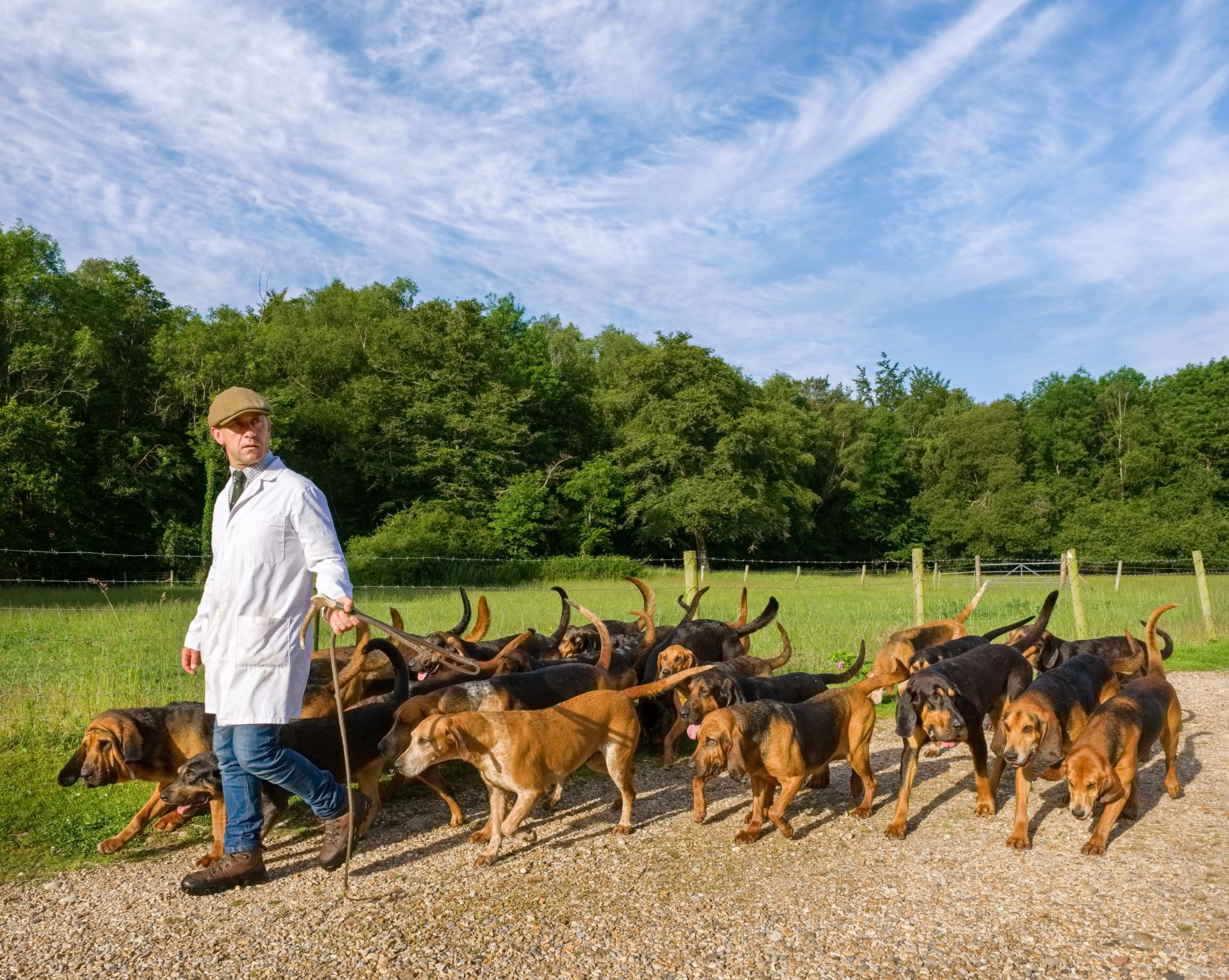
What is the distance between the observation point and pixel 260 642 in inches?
169

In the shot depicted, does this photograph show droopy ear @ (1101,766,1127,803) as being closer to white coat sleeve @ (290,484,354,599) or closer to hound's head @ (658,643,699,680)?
hound's head @ (658,643,699,680)

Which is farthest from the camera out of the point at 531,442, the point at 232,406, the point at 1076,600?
the point at 531,442

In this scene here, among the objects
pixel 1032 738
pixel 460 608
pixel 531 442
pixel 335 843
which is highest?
pixel 531 442

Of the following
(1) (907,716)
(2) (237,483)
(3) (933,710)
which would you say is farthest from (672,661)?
(2) (237,483)

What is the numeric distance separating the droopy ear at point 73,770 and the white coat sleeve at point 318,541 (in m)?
1.94

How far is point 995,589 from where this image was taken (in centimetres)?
2619

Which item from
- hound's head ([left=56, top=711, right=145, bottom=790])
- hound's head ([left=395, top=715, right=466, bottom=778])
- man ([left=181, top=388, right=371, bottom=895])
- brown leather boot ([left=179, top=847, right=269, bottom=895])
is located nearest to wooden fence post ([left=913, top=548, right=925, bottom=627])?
hound's head ([left=395, top=715, right=466, bottom=778])

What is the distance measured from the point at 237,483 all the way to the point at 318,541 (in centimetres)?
70

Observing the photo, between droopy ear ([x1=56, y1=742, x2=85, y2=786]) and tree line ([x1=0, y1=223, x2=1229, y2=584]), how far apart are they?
25818mm

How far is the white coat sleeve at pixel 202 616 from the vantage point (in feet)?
14.7

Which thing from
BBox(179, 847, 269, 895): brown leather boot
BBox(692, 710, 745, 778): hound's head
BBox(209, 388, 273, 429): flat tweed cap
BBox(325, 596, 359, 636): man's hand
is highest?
Answer: BBox(209, 388, 273, 429): flat tweed cap

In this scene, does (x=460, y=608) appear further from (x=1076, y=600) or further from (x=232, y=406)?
(x=232, y=406)

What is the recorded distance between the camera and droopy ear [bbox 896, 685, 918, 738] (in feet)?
17.6

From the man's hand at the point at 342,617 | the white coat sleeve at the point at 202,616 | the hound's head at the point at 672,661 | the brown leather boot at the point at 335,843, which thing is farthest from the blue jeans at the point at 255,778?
the hound's head at the point at 672,661
